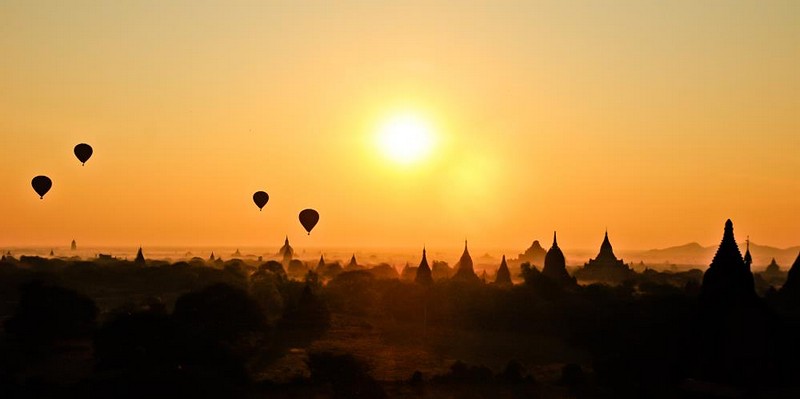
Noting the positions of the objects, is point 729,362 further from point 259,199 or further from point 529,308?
point 259,199

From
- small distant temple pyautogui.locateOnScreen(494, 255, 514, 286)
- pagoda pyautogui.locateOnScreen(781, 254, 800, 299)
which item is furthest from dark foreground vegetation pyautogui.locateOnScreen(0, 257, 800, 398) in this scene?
small distant temple pyautogui.locateOnScreen(494, 255, 514, 286)

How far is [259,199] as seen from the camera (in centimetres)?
5575

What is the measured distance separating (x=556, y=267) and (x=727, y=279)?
4658 cm

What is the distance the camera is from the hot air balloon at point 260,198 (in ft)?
182

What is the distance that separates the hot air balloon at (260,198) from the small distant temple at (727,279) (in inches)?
1402

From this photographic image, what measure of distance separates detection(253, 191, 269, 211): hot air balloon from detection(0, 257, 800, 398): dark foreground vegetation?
7010mm

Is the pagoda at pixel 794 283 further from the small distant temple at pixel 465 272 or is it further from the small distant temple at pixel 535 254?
the small distant temple at pixel 535 254

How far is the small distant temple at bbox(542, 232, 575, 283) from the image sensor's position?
69.8 metres

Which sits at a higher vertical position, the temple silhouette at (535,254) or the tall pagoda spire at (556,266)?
the temple silhouette at (535,254)

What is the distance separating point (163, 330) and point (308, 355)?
32.4ft

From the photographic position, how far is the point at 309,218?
5619 cm

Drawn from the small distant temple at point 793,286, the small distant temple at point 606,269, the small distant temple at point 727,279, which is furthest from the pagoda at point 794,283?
the small distant temple at point 606,269

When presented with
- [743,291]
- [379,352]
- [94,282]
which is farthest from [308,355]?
[94,282]

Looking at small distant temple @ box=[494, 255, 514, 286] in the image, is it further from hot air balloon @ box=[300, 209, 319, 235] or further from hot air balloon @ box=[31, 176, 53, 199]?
hot air balloon @ box=[31, 176, 53, 199]
